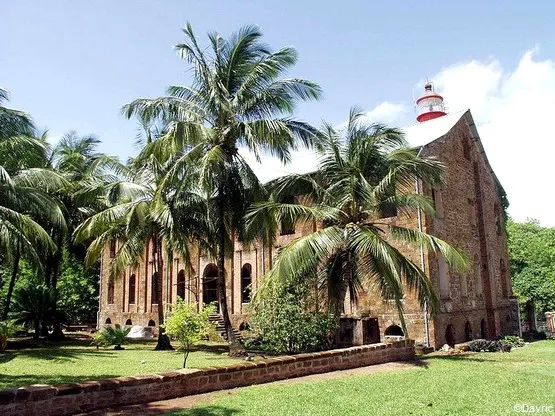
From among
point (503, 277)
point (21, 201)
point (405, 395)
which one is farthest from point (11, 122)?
point (503, 277)

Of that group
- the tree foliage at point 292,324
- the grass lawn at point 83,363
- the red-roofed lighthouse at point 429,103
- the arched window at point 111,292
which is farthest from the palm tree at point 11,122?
the red-roofed lighthouse at point 429,103

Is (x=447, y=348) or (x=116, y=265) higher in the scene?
(x=116, y=265)

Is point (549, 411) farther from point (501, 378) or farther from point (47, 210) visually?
point (47, 210)

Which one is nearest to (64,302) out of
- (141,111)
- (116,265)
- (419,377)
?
(116,265)

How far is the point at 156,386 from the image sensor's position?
8.51m

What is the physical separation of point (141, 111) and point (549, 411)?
13.4 metres

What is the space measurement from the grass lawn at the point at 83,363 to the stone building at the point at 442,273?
3.86 meters

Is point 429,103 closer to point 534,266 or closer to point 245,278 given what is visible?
point 534,266

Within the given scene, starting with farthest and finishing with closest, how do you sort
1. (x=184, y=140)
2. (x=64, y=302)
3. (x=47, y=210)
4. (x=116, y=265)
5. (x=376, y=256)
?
(x=64, y=302) → (x=116, y=265) → (x=47, y=210) → (x=184, y=140) → (x=376, y=256)

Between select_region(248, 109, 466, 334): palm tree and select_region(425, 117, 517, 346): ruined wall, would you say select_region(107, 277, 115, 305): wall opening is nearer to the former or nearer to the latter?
select_region(248, 109, 466, 334): palm tree

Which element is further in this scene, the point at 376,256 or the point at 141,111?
the point at 141,111

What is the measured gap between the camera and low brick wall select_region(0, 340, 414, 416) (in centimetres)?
695

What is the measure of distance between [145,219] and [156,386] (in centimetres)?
1127

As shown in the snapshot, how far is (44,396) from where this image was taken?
708 cm
